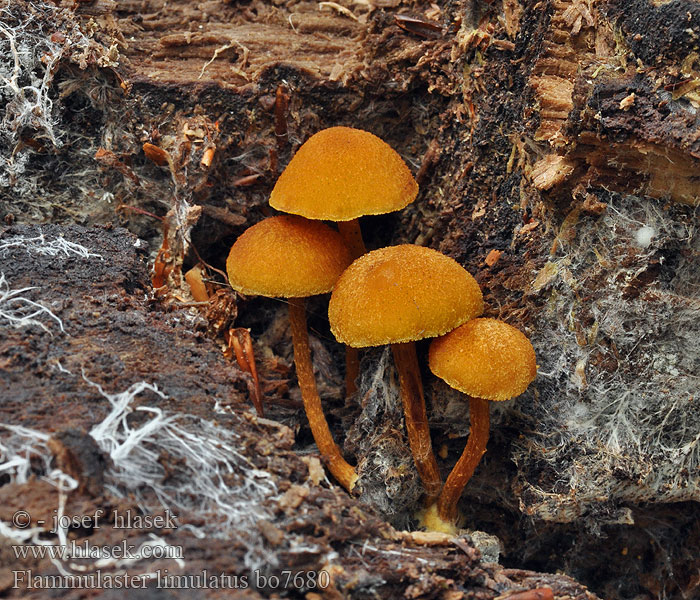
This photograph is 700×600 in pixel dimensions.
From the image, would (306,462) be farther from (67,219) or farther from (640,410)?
(67,219)

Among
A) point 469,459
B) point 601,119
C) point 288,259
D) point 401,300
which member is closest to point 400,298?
point 401,300

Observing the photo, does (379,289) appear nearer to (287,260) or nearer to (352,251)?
(287,260)

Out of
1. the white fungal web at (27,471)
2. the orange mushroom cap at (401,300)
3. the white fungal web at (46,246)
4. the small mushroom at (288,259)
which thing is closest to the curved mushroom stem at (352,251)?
the small mushroom at (288,259)

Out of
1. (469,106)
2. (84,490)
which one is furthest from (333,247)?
(84,490)

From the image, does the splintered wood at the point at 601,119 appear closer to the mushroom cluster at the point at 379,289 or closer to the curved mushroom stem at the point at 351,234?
the mushroom cluster at the point at 379,289

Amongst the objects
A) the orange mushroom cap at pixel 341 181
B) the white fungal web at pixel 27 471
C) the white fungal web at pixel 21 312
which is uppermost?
the orange mushroom cap at pixel 341 181

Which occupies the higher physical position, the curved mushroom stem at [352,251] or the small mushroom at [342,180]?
the small mushroom at [342,180]

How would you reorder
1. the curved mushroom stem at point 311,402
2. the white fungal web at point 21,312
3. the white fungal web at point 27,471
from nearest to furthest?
the white fungal web at point 27,471 → the white fungal web at point 21,312 → the curved mushroom stem at point 311,402
